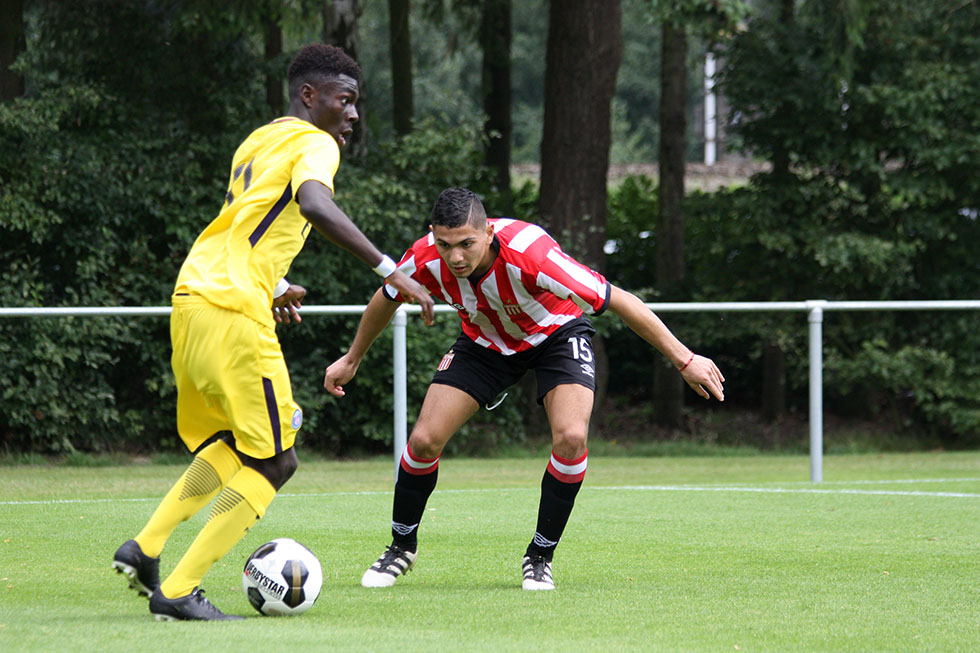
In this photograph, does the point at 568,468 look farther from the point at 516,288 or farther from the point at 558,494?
the point at 516,288

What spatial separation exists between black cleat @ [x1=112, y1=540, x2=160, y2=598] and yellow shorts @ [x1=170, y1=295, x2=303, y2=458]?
21.0 inches

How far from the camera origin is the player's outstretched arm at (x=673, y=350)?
520cm

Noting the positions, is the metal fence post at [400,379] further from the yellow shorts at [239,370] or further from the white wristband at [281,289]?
the yellow shorts at [239,370]

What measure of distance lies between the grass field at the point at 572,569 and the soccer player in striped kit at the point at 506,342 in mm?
310

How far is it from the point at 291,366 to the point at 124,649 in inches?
394

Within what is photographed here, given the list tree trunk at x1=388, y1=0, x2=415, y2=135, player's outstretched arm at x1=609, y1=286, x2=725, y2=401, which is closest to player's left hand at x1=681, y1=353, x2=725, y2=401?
player's outstretched arm at x1=609, y1=286, x2=725, y2=401

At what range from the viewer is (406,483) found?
591 centimetres

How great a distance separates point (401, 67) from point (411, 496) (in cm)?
1365

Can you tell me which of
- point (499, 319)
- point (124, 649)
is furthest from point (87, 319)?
point (124, 649)

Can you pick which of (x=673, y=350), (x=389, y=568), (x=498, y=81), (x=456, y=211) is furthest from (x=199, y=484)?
(x=498, y=81)

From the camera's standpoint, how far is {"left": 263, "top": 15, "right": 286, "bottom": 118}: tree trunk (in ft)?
51.7

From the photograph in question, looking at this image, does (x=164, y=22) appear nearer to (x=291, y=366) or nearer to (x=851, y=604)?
(x=291, y=366)

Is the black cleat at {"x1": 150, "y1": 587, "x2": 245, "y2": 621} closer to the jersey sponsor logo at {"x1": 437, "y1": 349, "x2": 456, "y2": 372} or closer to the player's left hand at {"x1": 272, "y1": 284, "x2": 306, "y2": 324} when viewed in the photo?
the player's left hand at {"x1": 272, "y1": 284, "x2": 306, "y2": 324}

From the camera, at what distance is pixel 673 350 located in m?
5.23
